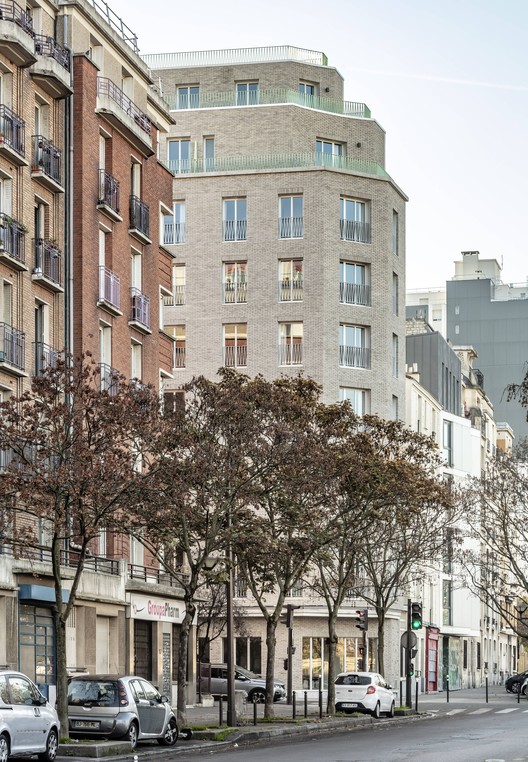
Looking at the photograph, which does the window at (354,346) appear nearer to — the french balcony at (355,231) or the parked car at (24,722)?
the french balcony at (355,231)

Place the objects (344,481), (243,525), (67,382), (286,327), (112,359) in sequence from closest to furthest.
Result: (67,382)
(243,525)
(344,481)
(112,359)
(286,327)

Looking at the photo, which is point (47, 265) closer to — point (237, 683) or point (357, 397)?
point (237, 683)

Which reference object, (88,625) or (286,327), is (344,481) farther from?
(286,327)

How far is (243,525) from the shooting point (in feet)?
118

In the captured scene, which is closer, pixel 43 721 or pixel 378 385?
pixel 43 721

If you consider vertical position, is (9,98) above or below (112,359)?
above

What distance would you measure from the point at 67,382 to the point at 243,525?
8740 millimetres

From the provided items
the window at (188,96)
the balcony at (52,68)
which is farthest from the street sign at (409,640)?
the window at (188,96)

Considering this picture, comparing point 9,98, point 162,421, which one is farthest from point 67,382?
point 9,98

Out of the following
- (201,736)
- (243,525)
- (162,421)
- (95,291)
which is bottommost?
(201,736)

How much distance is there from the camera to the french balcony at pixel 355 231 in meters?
70.7

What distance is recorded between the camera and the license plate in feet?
91.4

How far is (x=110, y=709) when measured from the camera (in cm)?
2791

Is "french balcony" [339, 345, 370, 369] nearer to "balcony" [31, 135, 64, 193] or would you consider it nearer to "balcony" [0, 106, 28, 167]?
"balcony" [31, 135, 64, 193]
